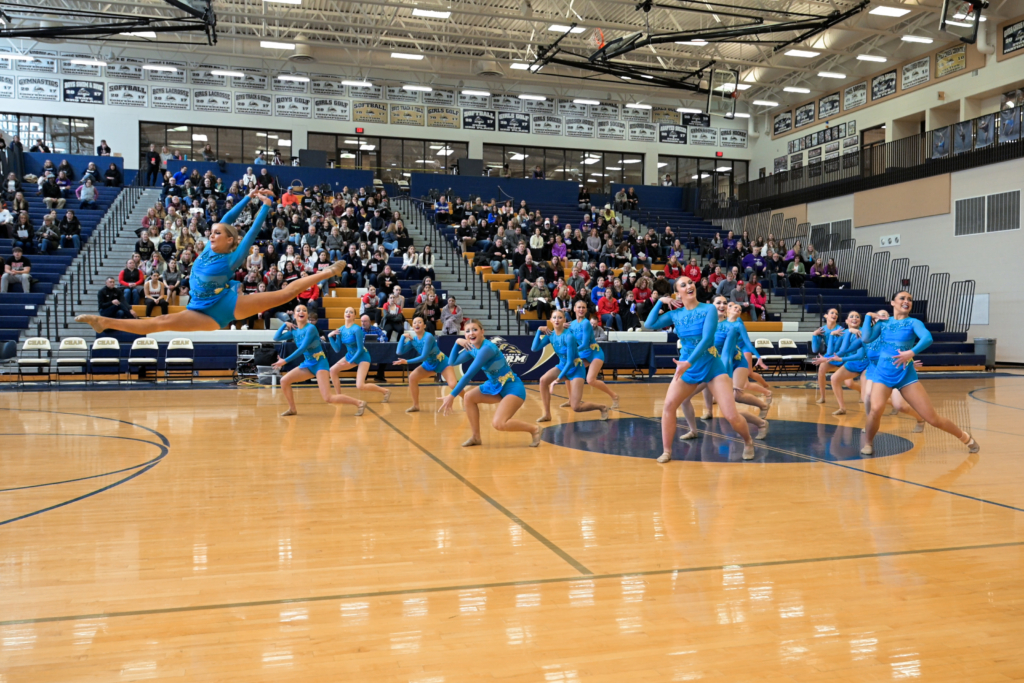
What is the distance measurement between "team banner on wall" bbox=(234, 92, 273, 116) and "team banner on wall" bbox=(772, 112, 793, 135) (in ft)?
76.0

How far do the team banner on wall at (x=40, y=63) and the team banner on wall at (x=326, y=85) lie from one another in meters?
9.66

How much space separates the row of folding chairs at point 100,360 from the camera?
1688 cm

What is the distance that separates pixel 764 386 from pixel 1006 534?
696 cm

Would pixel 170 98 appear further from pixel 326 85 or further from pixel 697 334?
pixel 697 334

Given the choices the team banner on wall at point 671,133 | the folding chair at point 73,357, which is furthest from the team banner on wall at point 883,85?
the folding chair at point 73,357

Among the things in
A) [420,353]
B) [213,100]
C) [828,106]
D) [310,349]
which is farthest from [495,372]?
[828,106]

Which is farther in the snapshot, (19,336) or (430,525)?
(19,336)

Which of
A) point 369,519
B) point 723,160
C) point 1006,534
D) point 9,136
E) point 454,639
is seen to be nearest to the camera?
point 454,639

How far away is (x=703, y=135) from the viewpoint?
3744 centimetres

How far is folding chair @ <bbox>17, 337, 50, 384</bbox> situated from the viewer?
16328 mm

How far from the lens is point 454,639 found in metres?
3.71

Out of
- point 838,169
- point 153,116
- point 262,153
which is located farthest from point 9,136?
point 838,169

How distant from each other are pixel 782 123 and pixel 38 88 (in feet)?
104

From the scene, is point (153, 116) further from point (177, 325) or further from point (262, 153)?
point (177, 325)
